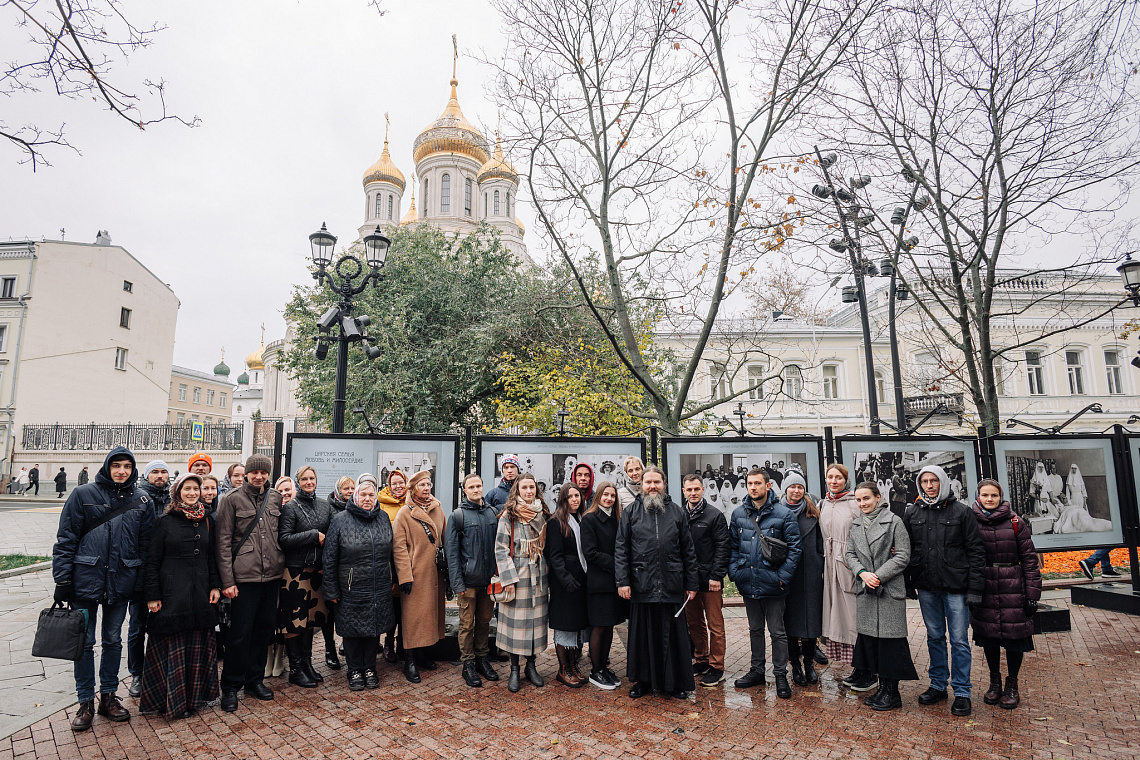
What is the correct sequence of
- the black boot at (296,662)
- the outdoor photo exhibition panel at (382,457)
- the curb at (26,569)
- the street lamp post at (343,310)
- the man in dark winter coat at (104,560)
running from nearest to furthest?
the man in dark winter coat at (104,560) → the black boot at (296,662) → the outdoor photo exhibition panel at (382,457) → the street lamp post at (343,310) → the curb at (26,569)

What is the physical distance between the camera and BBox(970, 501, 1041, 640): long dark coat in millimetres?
4922

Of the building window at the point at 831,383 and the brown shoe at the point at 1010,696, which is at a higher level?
the building window at the point at 831,383

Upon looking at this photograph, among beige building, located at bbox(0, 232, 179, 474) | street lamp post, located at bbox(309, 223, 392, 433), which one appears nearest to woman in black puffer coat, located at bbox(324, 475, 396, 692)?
street lamp post, located at bbox(309, 223, 392, 433)

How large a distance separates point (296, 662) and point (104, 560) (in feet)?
6.22

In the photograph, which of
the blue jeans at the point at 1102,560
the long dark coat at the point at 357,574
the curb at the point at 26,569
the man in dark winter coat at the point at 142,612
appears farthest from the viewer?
the curb at the point at 26,569

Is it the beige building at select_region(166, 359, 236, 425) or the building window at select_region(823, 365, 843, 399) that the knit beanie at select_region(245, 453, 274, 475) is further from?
the beige building at select_region(166, 359, 236, 425)

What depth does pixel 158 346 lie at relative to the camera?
39344 millimetres

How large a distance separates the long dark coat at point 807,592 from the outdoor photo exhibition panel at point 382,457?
385 centimetres

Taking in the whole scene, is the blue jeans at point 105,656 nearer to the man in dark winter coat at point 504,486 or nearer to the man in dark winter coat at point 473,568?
the man in dark winter coat at point 473,568

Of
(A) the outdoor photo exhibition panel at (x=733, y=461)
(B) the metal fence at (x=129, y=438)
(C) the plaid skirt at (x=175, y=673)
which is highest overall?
(B) the metal fence at (x=129, y=438)

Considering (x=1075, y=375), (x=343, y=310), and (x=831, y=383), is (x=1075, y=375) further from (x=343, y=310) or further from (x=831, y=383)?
(x=343, y=310)

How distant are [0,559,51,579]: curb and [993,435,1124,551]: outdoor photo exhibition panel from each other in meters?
15.9

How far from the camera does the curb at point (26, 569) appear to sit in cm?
1057

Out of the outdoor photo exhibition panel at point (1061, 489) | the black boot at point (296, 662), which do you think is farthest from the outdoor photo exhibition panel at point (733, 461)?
the black boot at point (296, 662)
